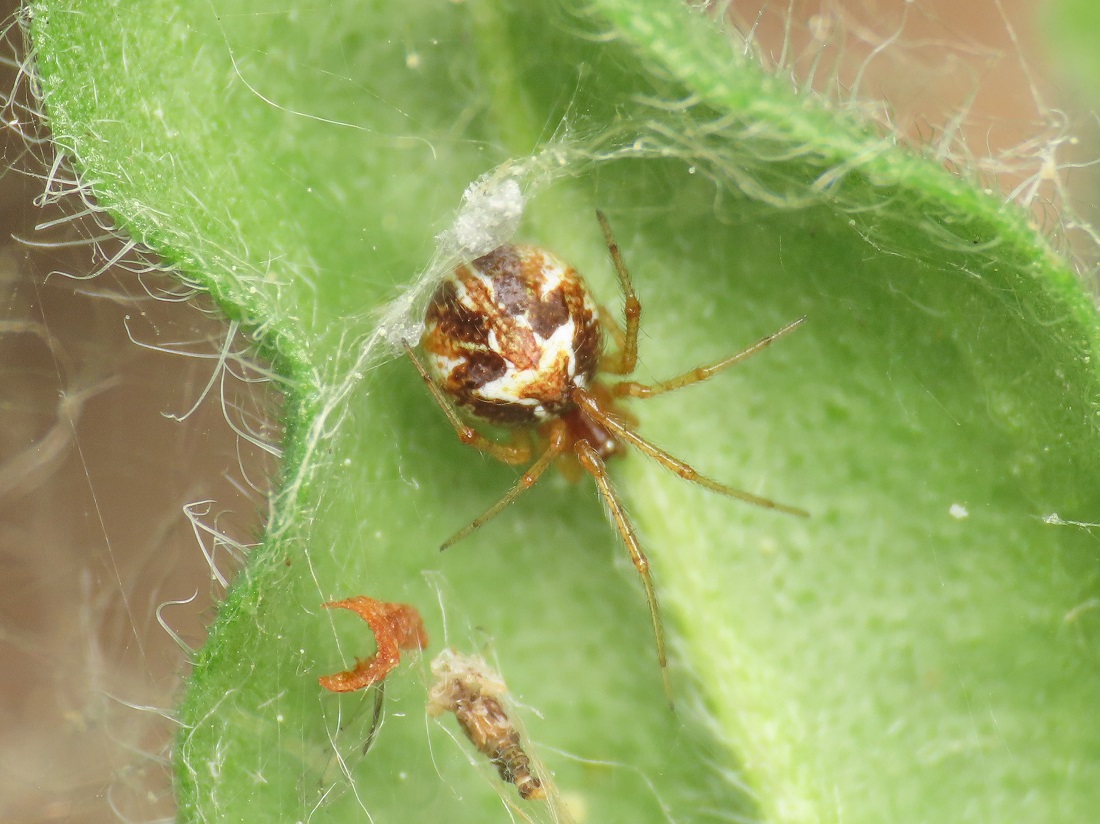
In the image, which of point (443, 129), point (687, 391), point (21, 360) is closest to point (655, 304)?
point (687, 391)

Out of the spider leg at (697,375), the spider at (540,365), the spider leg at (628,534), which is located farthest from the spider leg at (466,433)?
the spider leg at (697,375)

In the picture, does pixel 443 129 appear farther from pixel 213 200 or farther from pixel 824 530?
pixel 824 530

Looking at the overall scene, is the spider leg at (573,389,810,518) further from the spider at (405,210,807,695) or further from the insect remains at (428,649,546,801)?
the insect remains at (428,649,546,801)

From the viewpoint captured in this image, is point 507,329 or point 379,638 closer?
point 379,638

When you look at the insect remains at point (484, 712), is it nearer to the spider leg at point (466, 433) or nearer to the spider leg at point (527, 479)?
the spider leg at point (527, 479)

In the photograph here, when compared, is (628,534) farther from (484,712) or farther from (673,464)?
(484,712)

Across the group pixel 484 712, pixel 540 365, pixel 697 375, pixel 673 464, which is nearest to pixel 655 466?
pixel 673 464
